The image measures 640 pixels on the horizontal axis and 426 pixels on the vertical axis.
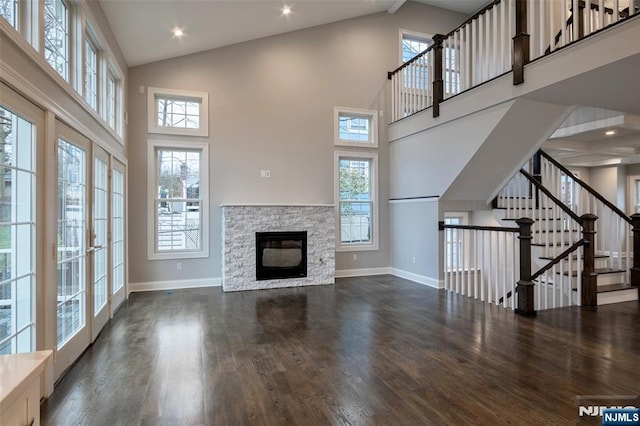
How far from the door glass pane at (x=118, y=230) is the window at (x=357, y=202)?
3592 millimetres

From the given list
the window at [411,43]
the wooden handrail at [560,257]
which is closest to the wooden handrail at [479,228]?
the wooden handrail at [560,257]

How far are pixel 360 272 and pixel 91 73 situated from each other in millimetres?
5158

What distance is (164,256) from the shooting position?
5727 mm

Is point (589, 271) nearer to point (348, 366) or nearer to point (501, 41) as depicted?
point (501, 41)

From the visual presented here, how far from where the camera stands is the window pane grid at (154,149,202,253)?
579 centimetres

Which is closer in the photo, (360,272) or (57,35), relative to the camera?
(57,35)

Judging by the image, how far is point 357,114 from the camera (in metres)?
6.84

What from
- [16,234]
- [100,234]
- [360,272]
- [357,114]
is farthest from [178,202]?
[16,234]

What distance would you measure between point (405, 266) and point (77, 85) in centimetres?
546

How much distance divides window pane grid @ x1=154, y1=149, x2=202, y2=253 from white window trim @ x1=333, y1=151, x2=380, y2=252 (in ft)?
8.08

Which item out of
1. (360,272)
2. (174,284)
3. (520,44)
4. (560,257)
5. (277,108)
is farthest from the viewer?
(360,272)

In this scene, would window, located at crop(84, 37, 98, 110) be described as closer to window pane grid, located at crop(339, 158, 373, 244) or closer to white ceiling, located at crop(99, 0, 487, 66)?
white ceiling, located at crop(99, 0, 487, 66)

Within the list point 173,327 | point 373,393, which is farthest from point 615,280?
point 173,327

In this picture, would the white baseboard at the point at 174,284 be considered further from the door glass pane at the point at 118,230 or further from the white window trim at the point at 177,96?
the white window trim at the point at 177,96
